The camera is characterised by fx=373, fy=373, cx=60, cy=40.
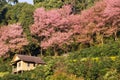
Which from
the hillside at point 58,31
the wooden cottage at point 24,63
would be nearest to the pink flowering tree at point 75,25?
the hillside at point 58,31

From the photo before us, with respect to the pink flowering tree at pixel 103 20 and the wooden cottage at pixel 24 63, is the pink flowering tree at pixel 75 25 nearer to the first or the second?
the pink flowering tree at pixel 103 20

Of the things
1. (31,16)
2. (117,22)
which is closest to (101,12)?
(117,22)

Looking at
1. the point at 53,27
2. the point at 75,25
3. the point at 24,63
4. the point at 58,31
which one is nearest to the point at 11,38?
the point at 53,27

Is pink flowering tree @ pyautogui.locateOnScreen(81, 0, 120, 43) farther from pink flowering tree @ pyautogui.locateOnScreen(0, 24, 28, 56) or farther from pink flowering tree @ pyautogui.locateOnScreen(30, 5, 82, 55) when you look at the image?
pink flowering tree @ pyautogui.locateOnScreen(0, 24, 28, 56)

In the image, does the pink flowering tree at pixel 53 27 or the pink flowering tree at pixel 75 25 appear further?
the pink flowering tree at pixel 53 27

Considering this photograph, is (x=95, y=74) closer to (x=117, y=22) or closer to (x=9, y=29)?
(x=117, y=22)

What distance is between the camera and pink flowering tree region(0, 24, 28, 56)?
51.6 metres

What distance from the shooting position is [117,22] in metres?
45.6

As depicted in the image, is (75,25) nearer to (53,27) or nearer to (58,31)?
(58,31)

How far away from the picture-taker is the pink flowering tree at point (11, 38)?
169 feet

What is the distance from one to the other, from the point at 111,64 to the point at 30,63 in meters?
15.5

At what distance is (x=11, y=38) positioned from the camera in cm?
5406

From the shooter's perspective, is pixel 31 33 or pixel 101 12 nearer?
pixel 101 12

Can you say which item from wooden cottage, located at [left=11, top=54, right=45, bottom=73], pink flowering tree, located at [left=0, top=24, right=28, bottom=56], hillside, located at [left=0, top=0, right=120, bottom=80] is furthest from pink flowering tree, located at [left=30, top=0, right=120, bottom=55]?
wooden cottage, located at [left=11, top=54, right=45, bottom=73]
